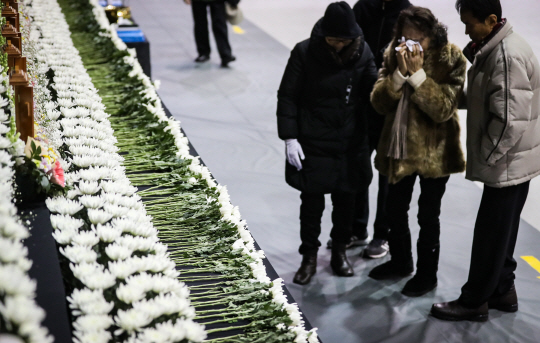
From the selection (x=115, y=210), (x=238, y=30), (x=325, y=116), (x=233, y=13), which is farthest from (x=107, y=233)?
(x=238, y=30)

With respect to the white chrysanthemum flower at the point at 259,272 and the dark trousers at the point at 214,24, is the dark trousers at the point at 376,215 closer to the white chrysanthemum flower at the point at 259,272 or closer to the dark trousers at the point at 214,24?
the white chrysanthemum flower at the point at 259,272

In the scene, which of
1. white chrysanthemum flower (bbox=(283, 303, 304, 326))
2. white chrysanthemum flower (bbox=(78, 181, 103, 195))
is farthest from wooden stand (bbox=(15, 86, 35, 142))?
white chrysanthemum flower (bbox=(283, 303, 304, 326))

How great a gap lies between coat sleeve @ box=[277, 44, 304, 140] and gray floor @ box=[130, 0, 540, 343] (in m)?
0.91

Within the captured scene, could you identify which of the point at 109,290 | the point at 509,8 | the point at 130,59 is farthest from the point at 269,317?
the point at 509,8

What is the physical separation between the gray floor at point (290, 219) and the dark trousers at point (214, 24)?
29cm

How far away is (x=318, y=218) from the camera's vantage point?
3701 millimetres

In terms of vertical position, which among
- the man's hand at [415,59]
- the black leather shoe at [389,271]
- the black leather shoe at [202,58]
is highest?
the man's hand at [415,59]

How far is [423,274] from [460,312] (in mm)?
325

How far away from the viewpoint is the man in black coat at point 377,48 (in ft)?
12.6

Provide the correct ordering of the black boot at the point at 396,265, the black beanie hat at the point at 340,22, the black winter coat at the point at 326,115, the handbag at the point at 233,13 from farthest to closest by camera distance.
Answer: the handbag at the point at 233,13, the black boot at the point at 396,265, the black winter coat at the point at 326,115, the black beanie hat at the point at 340,22

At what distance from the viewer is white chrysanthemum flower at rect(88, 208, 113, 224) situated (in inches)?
78.6

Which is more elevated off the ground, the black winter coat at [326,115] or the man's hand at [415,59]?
the man's hand at [415,59]

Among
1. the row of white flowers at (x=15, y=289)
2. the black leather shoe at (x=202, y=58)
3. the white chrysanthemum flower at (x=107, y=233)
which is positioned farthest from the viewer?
the black leather shoe at (x=202, y=58)

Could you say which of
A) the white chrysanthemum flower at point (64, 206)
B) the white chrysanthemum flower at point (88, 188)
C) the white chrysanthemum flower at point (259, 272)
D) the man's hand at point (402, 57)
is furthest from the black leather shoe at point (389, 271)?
the white chrysanthemum flower at point (64, 206)
